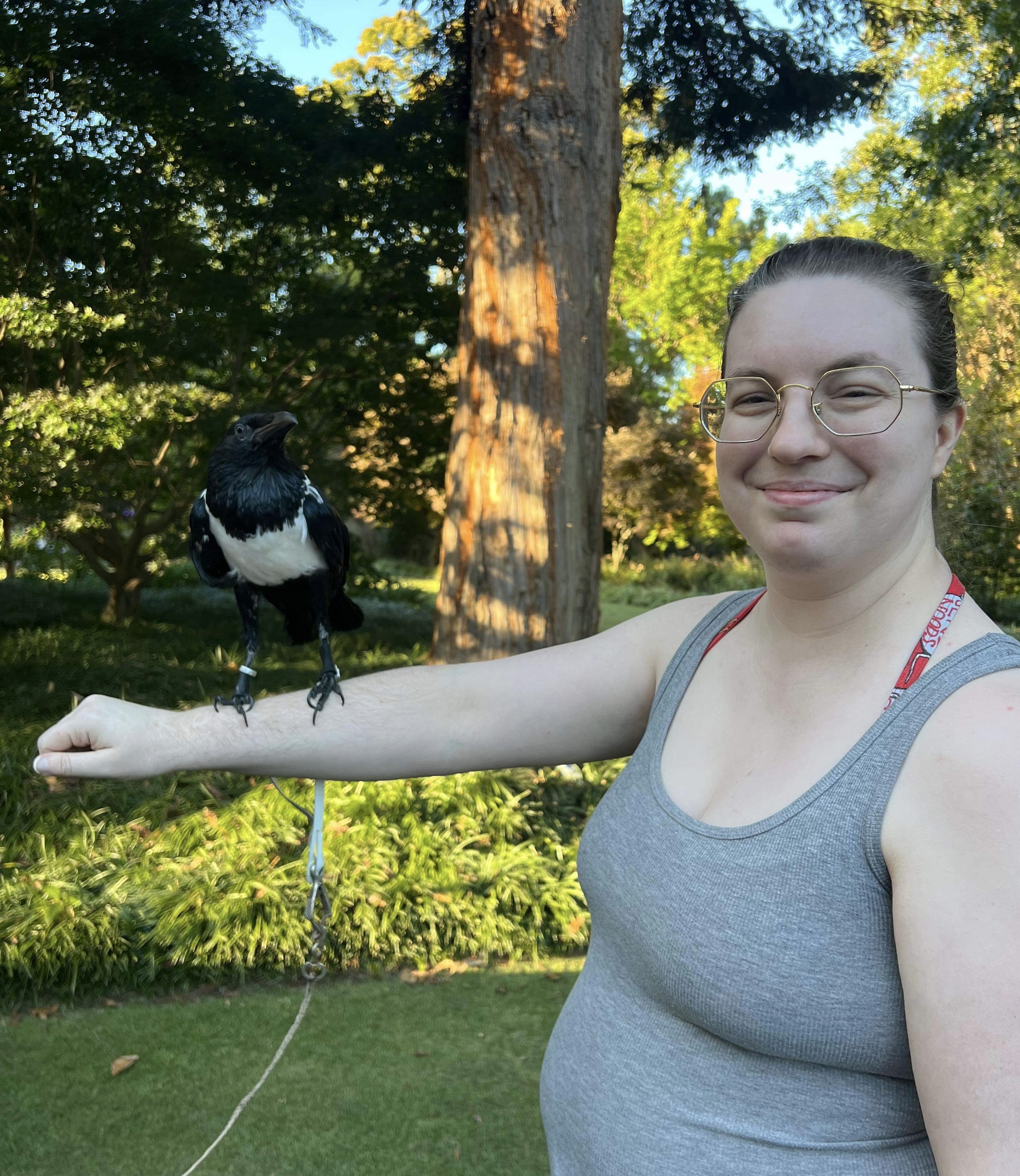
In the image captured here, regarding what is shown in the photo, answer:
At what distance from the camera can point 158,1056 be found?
404cm

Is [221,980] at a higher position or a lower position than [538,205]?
lower

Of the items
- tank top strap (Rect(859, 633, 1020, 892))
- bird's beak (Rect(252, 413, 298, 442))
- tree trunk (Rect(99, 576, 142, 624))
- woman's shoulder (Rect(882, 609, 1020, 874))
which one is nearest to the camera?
woman's shoulder (Rect(882, 609, 1020, 874))

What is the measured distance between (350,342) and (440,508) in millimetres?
4666

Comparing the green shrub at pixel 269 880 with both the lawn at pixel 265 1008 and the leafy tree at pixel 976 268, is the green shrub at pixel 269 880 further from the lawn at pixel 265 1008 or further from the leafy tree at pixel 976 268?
the leafy tree at pixel 976 268

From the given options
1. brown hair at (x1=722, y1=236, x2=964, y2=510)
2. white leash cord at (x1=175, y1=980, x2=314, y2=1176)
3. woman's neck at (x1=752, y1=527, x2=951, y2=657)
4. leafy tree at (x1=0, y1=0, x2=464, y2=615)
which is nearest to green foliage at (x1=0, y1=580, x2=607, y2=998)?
white leash cord at (x1=175, y1=980, x2=314, y2=1176)

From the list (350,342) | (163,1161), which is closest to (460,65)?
(350,342)

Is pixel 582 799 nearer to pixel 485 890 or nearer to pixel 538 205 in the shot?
pixel 485 890

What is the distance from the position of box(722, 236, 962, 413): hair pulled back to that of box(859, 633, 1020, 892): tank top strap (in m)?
0.32

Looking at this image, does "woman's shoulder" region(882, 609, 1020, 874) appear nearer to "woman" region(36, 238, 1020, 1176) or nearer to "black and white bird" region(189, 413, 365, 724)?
"woman" region(36, 238, 1020, 1176)

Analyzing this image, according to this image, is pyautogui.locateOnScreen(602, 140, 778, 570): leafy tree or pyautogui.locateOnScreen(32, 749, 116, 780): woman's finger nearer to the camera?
pyautogui.locateOnScreen(32, 749, 116, 780): woman's finger

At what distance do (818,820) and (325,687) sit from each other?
2.60 ft

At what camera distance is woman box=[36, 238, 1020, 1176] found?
1.02 meters

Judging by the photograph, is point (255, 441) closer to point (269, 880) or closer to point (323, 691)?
point (323, 691)

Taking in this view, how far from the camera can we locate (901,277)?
1.25 meters
